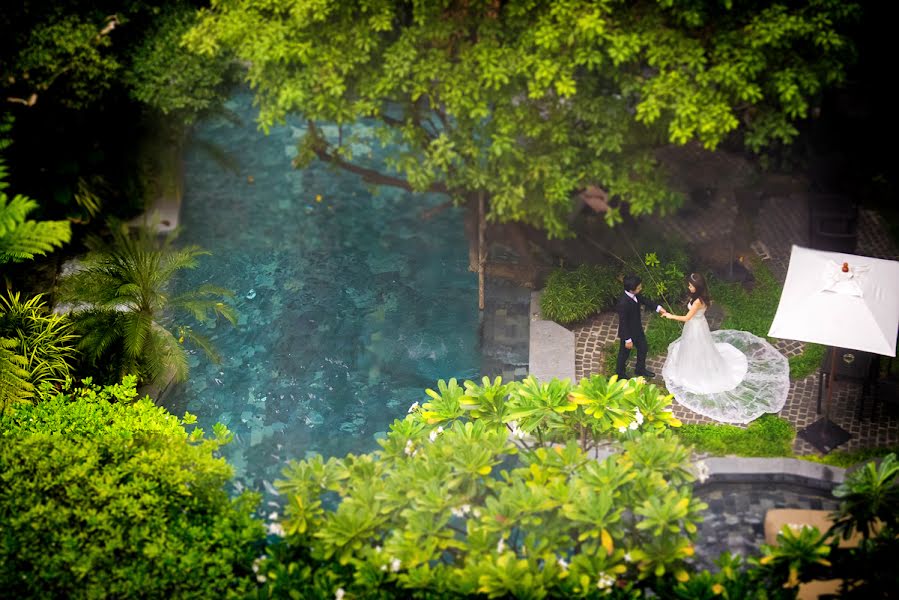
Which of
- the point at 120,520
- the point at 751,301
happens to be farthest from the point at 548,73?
the point at 120,520

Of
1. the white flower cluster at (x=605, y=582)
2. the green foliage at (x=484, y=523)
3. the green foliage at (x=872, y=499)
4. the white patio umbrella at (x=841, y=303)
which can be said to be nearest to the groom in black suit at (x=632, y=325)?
the white patio umbrella at (x=841, y=303)

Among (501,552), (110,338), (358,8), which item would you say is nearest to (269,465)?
(110,338)

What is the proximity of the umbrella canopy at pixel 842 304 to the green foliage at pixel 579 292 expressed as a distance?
3536 millimetres

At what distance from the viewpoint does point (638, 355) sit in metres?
14.1

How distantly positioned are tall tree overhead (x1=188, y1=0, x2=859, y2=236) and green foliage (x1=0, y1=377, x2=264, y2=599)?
582cm

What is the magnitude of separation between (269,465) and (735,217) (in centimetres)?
909

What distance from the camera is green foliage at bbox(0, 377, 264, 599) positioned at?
9.55m

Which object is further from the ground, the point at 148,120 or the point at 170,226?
the point at 148,120

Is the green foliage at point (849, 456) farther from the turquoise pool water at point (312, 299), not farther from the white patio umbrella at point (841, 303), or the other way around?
the turquoise pool water at point (312, 299)

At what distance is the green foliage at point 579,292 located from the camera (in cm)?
1559

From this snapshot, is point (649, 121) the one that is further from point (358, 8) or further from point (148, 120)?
point (148, 120)

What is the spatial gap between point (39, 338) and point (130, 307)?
1.27 m

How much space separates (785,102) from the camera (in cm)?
1341

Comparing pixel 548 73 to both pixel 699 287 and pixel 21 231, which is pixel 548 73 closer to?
pixel 699 287
